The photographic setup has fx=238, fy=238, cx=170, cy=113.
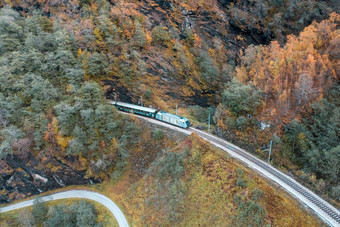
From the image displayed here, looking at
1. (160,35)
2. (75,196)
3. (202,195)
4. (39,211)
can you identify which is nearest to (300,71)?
(202,195)

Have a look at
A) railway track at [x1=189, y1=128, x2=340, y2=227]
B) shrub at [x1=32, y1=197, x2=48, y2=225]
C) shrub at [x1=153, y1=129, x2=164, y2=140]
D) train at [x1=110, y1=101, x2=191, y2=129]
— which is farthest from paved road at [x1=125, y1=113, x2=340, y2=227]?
shrub at [x1=32, y1=197, x2=48, y2=225]

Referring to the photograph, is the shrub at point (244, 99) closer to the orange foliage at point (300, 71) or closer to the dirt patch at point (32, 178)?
the orange foliage at point (300, 71)

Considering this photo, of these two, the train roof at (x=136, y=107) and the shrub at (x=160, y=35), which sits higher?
the shrub at (x=160, y=35)

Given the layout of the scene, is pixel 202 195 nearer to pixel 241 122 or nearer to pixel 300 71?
pixel 241 122

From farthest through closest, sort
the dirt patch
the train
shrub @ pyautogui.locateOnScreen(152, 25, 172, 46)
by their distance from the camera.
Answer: shrub @ pyautogui.locateOnScreen(152, 25, 172, 46), the dirt patch, the train

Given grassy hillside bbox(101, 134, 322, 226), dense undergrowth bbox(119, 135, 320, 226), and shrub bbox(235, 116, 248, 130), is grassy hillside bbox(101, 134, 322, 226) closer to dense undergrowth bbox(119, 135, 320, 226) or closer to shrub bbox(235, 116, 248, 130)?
dense undergrowth bbox(119, 135, 320, 226)

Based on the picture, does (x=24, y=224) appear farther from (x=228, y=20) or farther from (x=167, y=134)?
(x=228, y=20)

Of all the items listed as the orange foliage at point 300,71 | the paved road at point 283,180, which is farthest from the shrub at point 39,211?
the orange foliage at point 300,71

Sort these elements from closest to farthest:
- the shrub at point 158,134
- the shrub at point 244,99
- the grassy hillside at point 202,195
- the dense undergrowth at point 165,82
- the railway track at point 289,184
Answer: the railway track at point 289,184
the grassy hillside at point 202,195
the dense undergrowth at point 165,82
the shrub at point 244,99
the shrub at point 158,134
